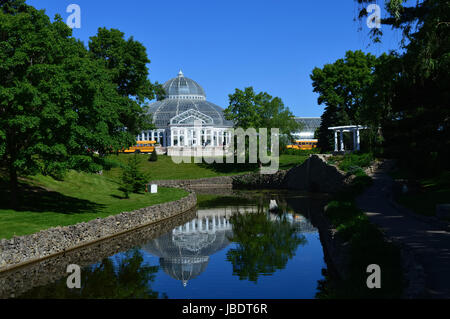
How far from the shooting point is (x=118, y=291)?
1538cm

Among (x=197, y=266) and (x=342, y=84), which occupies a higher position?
(x=342, y=84)

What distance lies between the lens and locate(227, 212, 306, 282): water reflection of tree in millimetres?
18578

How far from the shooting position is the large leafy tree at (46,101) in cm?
2317

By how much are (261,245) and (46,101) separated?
13037 millimetres

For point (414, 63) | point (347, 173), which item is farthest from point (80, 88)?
point (347, 173)

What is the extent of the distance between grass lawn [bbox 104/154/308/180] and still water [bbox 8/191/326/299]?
38.4 meters

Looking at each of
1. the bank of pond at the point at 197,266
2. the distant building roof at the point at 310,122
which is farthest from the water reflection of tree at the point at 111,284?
the distant building roof at the point at 310,122

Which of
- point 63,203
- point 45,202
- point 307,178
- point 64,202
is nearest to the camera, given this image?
point 45,202

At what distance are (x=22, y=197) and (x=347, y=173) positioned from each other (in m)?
29.9

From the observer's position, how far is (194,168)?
7538 cm

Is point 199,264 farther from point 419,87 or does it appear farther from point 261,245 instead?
point 419,87

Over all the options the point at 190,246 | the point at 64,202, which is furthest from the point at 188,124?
the point at 190,246

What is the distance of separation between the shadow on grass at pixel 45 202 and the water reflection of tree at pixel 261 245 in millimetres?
9537
